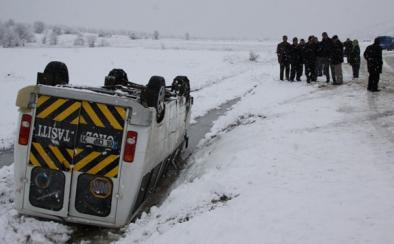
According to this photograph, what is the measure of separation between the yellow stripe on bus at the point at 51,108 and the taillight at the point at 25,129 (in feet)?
0.54

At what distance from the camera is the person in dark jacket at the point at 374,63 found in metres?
13.5

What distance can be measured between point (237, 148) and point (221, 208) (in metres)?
2.99

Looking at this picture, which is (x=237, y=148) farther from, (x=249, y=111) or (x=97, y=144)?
(x=249, y=111)

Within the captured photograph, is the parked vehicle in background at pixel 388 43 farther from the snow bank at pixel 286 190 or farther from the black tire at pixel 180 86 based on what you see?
the black tire at pixel 180 86

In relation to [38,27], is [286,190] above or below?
below

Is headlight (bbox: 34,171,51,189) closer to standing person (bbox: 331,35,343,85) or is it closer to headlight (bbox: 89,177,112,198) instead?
headlight (bbox: 89,177,112,198)

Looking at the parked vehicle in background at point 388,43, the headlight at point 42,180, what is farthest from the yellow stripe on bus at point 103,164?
the parked vehicle in background at point 388,43

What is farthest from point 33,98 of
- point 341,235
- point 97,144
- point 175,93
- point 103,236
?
point 341,235

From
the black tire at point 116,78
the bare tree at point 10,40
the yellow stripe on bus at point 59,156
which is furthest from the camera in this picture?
the bare tree at point 10,40

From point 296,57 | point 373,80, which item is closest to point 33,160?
point 373,80

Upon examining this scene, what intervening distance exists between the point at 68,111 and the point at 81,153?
578mm

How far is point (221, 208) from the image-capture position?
525cm

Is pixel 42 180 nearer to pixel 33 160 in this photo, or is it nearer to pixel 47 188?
pixel 47 188

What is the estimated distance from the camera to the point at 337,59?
1570cm
